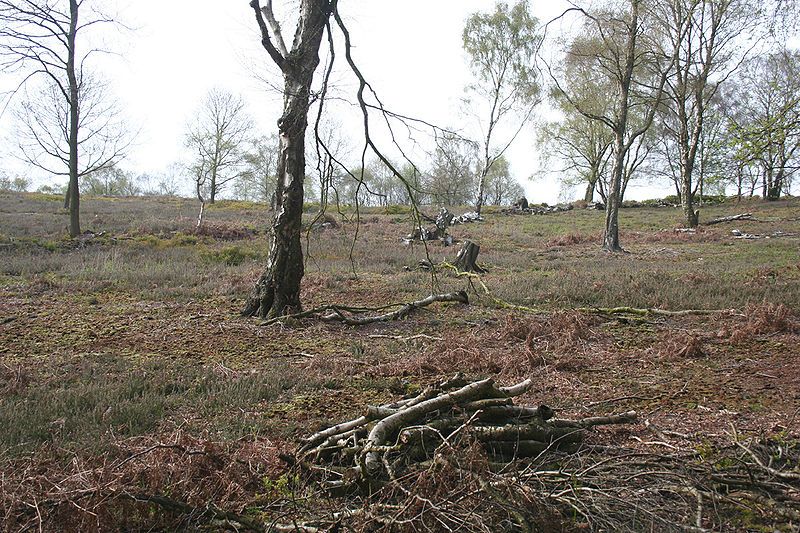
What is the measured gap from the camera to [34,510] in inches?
104

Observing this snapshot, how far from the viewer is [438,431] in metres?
2.86

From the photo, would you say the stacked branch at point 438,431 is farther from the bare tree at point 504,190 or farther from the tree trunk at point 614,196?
the bare tree at point 504,190

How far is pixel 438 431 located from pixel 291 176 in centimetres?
573

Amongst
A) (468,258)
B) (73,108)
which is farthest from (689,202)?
(73,108)

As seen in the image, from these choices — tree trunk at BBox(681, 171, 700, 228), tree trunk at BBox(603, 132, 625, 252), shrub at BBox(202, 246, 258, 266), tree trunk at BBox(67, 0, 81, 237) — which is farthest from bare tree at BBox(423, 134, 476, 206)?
tree trunk at BBox(681, 171, 700, 228)

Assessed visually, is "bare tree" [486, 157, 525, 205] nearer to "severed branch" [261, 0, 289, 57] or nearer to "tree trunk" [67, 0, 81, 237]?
"tree trunk" [67, 0, 81, 237]

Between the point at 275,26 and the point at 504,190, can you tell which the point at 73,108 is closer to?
the point at 275,26

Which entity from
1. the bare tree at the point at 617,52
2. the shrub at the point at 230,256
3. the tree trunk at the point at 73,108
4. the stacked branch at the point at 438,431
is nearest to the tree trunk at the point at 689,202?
the bare tree at the point at 617,52

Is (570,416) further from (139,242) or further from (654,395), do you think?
(139,242)

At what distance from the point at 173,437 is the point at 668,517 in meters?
2.96

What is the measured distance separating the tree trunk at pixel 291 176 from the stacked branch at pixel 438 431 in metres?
4.81

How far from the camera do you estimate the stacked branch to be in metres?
2.88

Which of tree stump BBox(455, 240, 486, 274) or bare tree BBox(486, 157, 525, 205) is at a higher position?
bare tree BBox(486, 157, 525, 205)

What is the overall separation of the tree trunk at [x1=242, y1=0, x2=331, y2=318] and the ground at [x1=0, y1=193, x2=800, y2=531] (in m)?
0.63
